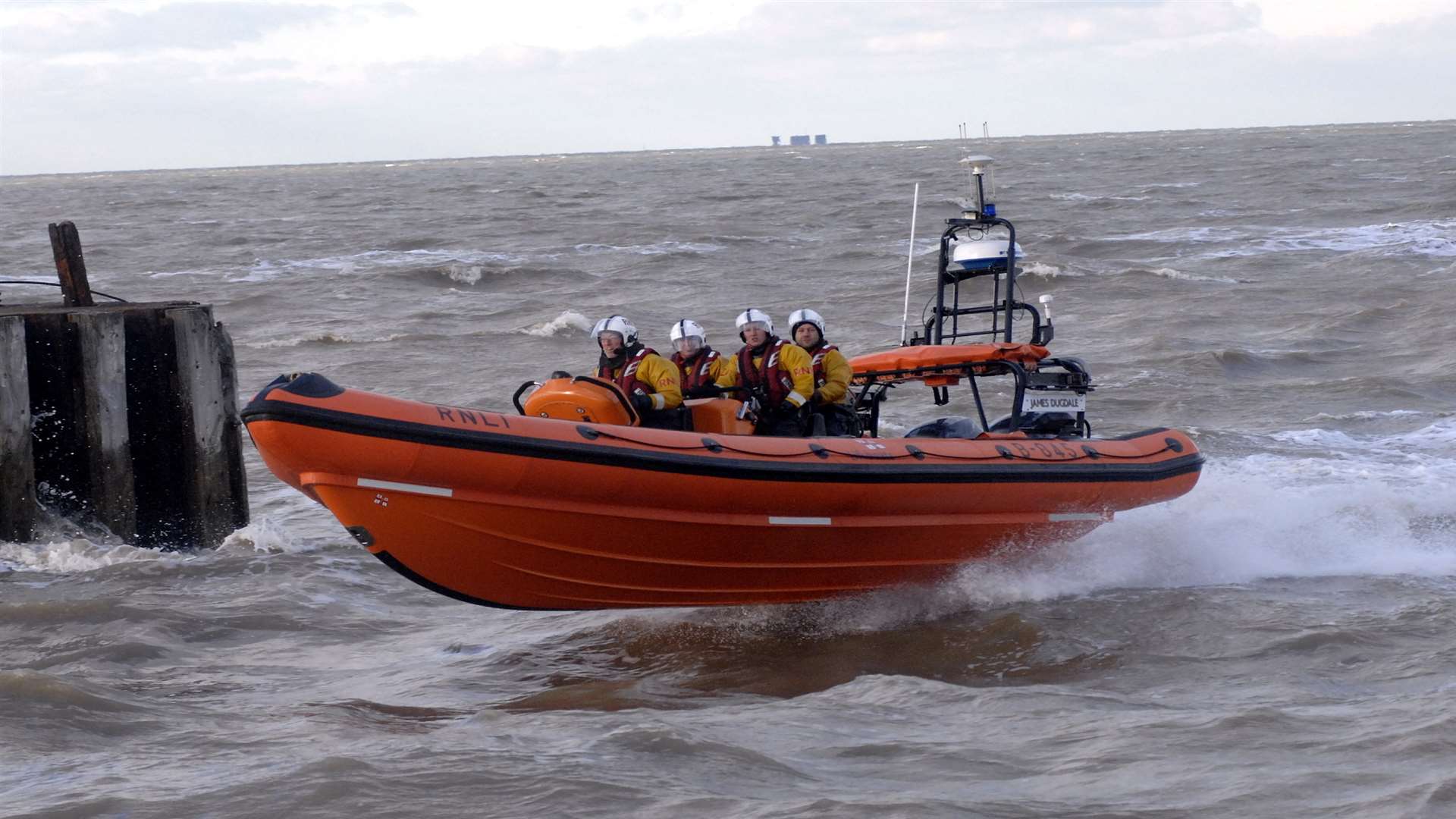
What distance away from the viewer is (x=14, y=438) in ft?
21.5

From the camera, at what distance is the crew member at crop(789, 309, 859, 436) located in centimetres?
634

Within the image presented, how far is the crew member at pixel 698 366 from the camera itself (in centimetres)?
629

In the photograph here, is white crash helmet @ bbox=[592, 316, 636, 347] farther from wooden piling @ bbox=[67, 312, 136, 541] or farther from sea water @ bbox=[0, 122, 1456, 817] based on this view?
wooden piling @ bbox=[67, 312, 136, 541]

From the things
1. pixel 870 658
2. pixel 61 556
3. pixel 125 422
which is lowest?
pixel 870 658

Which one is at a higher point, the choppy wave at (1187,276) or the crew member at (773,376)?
the crew member at (773,376)

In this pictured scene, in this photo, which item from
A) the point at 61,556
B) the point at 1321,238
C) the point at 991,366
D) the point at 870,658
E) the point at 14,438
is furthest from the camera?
the point at 1321,238

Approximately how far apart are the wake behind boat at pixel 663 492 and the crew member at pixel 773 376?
122mm

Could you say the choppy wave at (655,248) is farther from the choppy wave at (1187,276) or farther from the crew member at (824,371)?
the crew member at (824,371)

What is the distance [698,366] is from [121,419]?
8.63 feet

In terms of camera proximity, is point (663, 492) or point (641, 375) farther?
point (641, 375)

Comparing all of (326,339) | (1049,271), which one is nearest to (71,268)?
(326,339)

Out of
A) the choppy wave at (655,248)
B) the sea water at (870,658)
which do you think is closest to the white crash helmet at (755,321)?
the sea water at (870,658)

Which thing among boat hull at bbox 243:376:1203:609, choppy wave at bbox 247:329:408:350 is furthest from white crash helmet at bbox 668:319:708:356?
choppy wave at bbox 247:329:408:350

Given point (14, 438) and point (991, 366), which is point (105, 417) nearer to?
point (14, 438)
